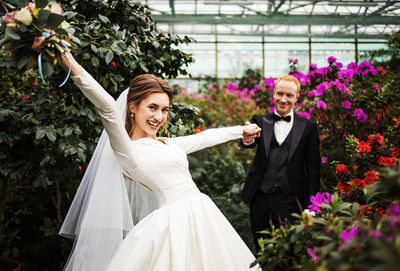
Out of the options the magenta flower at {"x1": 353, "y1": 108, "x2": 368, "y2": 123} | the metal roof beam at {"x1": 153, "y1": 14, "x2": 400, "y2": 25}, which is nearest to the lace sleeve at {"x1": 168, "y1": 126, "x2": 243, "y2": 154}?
the magenta flower at {"x1": 353, "y1": 108, "x2": 368, "y2": 123}

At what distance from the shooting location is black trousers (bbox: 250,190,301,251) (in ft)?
7.70

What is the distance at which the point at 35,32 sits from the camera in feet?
4.14

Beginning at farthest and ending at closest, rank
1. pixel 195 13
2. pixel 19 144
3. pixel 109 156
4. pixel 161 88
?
pixel 195 13 → pixel 19 144 → pixel 161 88 → pixel 109 156

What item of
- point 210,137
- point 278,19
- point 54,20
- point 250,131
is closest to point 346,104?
point 250,131

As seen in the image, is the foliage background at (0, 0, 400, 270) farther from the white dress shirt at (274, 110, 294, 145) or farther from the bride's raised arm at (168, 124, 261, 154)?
the white dress shirt at (274, 110, 294, 145)

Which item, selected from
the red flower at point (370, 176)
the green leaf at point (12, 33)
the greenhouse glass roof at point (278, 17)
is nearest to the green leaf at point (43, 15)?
the green leaf at point (12, 33)

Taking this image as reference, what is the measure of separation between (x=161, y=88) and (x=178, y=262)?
954mm

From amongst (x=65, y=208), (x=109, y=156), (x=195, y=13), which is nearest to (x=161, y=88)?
(x=109, y=156)

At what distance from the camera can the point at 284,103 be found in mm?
2492

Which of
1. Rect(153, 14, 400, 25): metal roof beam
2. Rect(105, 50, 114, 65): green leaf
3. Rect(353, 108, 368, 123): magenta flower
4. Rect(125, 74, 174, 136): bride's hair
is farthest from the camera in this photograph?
Rect(153, 14, 400, 25): metal roof beam

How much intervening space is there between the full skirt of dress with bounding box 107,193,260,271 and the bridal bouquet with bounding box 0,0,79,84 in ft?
2.83

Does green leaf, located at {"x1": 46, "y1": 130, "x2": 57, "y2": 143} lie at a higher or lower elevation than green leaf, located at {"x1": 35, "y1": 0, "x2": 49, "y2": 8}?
lower

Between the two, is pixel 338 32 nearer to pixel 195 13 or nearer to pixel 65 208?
pixel 195 13

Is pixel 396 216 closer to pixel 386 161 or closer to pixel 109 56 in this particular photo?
pixel 386 161
